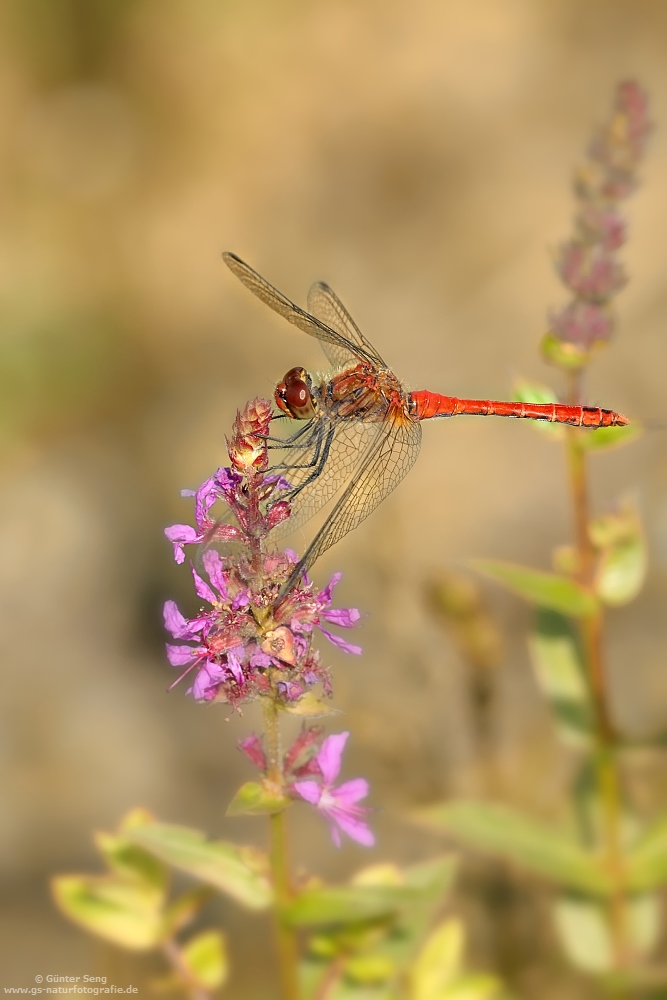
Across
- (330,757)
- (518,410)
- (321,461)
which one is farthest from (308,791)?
(518,410)

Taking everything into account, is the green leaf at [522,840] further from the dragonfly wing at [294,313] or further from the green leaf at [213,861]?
the dragonfly wing at [294,313]

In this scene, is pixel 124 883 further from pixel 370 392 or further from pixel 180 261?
pixel 180 261

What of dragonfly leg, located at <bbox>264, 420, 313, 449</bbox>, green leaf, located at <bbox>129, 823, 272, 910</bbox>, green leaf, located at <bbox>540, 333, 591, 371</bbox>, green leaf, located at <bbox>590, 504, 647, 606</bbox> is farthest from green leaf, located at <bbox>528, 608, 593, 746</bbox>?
green leaf, located at <bbox>129, 823, 272, 910</bbox>

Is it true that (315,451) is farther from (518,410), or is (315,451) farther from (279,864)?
(279,864)

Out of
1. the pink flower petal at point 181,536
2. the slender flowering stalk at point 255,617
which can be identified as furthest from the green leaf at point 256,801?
the pink flower petal at point 181,536

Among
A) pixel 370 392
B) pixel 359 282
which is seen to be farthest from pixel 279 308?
pixel 359 282
